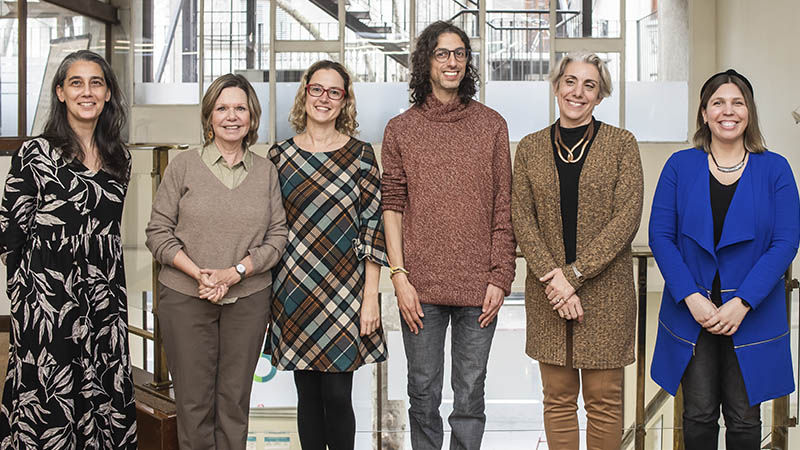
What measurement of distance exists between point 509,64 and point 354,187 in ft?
22.2

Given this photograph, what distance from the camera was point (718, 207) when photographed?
2484 mm

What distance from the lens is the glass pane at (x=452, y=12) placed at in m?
8.98

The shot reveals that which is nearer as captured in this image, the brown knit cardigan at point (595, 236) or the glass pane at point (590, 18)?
the brown knit cardigan at point (595, 236)

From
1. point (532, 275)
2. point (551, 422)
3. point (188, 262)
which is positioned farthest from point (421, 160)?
point (551, 422)

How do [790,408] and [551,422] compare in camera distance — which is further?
[790,408]

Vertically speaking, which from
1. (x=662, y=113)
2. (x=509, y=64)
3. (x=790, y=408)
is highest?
(x=509, y=64)

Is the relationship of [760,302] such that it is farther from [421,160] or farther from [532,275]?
[421,160]

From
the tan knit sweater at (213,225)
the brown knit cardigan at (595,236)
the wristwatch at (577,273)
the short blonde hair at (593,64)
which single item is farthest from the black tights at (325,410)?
the short blonde hair at (593,64)

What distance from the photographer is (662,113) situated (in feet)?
29.4

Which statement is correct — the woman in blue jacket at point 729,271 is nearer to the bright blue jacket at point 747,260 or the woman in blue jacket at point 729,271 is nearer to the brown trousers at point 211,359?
the bright blue jacket at point 747,260

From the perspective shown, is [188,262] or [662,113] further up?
[662,113]

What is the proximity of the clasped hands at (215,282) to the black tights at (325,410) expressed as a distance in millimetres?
388

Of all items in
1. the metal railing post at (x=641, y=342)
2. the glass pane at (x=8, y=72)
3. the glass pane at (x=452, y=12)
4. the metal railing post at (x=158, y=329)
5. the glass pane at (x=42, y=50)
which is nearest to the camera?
the metal railing post at (x=641, y=342)

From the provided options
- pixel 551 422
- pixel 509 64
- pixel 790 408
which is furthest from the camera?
pixel 509 64
